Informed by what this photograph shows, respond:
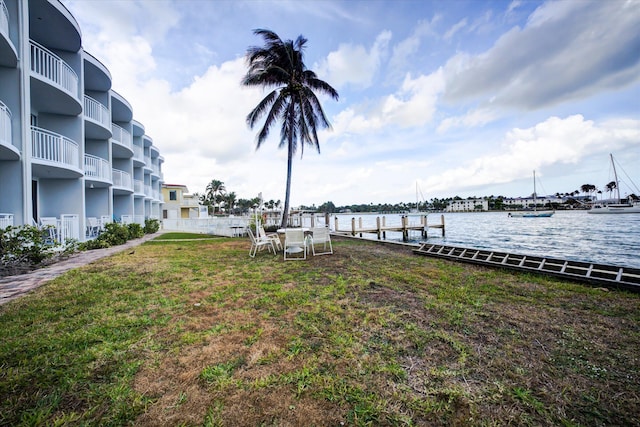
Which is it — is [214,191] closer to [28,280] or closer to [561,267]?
[28,280]

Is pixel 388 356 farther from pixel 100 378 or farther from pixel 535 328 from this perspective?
pixel 100 378

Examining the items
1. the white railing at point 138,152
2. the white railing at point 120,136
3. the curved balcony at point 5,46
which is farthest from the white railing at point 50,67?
the white railing at point 138,152

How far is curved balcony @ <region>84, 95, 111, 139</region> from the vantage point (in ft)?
41.7

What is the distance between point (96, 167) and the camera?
1330 cm

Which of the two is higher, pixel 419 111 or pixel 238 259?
pixel 419 111

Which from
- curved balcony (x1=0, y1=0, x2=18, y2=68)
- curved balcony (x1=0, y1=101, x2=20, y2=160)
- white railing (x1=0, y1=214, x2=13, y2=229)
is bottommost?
white railing (x1=0, y1=214, x2=13, y2=229)

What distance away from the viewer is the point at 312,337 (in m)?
2.78

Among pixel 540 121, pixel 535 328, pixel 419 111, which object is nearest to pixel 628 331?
pixel 535 328

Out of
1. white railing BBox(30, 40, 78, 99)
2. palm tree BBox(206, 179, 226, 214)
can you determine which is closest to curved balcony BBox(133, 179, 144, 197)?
white railing BBox(30, 40, 78, 99)

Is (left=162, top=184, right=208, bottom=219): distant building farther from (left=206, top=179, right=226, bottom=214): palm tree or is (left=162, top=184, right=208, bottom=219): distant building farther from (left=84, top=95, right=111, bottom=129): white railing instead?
(left=206, top=179, right=226, bottom=214): palm tree

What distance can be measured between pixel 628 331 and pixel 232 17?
15.8 meters

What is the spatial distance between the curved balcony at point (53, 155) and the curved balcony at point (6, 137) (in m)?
0.85

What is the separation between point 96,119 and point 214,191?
5983cm

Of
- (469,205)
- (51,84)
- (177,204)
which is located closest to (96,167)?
(51,84)
